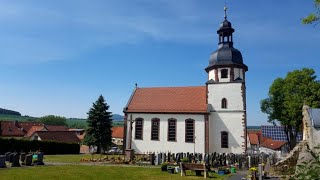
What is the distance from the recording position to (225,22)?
37.1m

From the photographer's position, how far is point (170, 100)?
39.6m

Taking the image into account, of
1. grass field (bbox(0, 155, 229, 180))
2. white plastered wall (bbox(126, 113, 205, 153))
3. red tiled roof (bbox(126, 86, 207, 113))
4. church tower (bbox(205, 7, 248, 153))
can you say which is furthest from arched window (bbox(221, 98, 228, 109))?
grass field (bbox(0, 155, 229, 180))

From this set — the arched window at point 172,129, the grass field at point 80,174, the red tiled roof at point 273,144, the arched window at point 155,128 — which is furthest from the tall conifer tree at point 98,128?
the red tiled roof at point 273,144

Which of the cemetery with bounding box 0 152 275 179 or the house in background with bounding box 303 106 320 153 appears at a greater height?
the house in background with bounding box 303 106 320 153

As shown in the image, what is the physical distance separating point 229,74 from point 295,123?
11.1 metres

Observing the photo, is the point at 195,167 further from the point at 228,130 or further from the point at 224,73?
the point at 224,73

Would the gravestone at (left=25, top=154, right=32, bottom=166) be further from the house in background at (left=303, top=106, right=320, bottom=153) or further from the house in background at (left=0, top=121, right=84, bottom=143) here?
the house in background at (left=0, top=121, right=84, bottom=143)

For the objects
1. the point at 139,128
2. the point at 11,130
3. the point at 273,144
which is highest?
the point at 11,130

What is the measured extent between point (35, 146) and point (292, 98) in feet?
117

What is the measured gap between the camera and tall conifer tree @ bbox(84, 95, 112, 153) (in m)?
42.8

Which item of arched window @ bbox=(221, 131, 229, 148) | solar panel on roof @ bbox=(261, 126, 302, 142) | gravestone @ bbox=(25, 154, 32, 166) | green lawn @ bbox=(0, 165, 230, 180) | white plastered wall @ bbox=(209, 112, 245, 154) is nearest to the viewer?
green lawn @ bbox=(0, 165, 230, 180)

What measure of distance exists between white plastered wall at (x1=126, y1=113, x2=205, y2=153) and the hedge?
45.9 feet

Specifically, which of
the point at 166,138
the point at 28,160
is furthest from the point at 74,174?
the point at 166,138

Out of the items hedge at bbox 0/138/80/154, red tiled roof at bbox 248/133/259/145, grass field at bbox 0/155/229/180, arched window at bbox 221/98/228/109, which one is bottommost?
grass field at bbox 0/155/229/180
